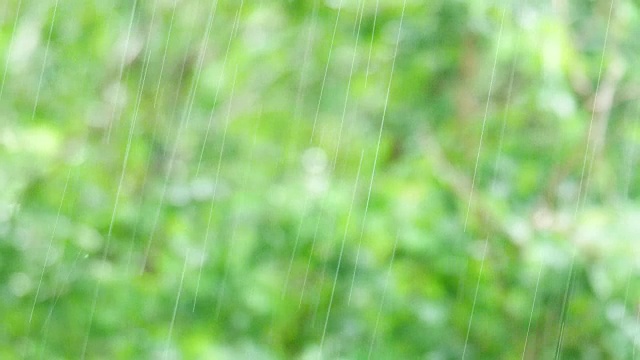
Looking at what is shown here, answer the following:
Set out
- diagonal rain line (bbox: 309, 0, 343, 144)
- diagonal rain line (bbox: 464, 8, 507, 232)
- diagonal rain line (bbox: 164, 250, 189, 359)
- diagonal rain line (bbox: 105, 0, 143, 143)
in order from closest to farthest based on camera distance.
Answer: diagonal rain line (bbox: 464, 8, 507, 232) → diagonal rain line (bbox: 164, 250, 189, 359) → diagonal rain line (bbox: 309, 0, 343, 144) → diagonal rain line (bbox: 105, 0, 143, 143)

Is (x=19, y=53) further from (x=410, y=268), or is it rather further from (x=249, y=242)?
(x=410, y=268)

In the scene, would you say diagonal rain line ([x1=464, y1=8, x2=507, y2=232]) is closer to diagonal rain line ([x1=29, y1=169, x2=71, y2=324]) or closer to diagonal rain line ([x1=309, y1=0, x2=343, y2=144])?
diagonal rain line ([x1=309, y1=0, x2=343, y2=144])

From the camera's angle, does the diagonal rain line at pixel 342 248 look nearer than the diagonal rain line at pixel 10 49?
Yes

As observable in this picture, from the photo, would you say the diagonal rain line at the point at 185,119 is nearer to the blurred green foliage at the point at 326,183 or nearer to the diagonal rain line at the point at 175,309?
the blurred green foliage at the point at 326,183

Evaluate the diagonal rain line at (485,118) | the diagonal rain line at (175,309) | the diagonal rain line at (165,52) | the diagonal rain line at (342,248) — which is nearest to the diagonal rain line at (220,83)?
the diagonal rain line at (165,52)

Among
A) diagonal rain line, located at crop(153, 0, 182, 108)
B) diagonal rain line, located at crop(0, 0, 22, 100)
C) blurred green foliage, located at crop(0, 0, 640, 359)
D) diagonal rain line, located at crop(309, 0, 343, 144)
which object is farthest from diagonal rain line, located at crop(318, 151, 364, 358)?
diagonal rain line, located at crop(0, 0, 22, 100)

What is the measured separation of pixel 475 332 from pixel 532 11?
2.28 feet

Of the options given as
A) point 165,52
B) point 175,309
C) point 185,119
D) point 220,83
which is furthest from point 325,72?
point 175,309

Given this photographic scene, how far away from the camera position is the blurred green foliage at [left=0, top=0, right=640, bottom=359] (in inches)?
73.6

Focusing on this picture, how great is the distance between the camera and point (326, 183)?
1904 millimetres

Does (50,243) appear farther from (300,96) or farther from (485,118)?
(485,118)

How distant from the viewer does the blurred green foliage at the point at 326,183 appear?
73.6 inches

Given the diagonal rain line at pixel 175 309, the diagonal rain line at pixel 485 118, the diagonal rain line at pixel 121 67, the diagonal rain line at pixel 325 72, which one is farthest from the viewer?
the diagonal rain line at pixel 121 67

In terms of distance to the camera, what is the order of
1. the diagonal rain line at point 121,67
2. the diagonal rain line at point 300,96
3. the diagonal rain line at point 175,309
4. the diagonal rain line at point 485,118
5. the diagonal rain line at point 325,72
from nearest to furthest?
1. the diagonal rain line at point 485,118
2. the diagonal rain line at point 175,309
3. the diagonal rain line at point 325,72
4. the diagonal rain line at point 300,96
5. the diagonal rain line at point 121,67
